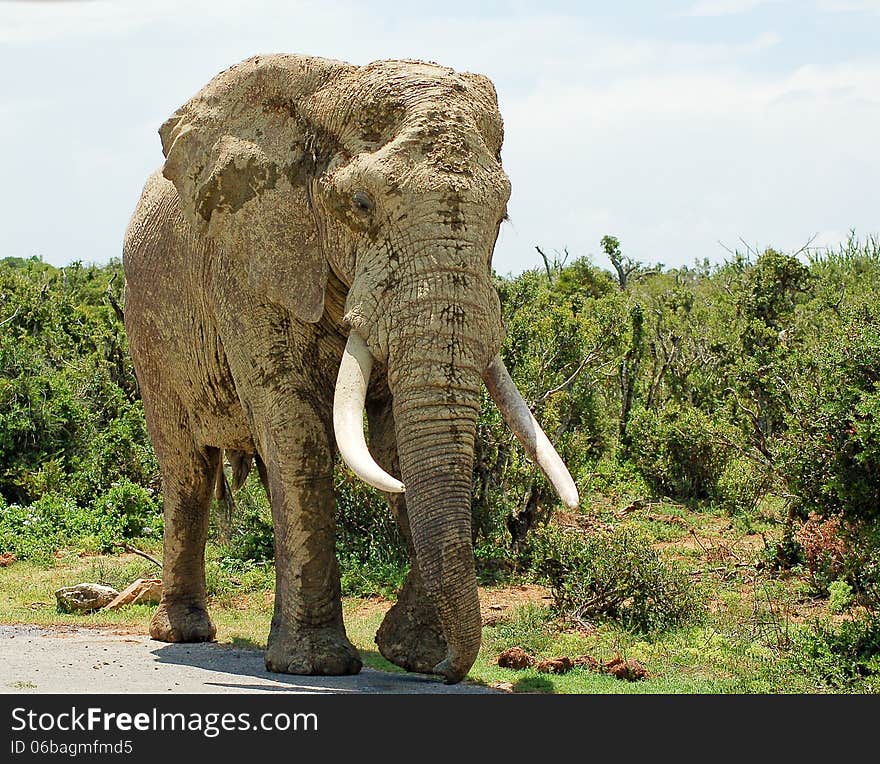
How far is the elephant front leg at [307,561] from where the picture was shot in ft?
24.2

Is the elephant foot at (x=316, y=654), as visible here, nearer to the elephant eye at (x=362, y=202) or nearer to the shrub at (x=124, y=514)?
the elephant eye at (x=362, y=202)

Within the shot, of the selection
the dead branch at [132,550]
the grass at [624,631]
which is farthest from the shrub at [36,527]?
the dead branch at [132,550]

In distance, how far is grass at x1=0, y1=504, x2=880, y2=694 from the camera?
757 cm

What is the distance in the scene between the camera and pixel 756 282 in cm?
1475

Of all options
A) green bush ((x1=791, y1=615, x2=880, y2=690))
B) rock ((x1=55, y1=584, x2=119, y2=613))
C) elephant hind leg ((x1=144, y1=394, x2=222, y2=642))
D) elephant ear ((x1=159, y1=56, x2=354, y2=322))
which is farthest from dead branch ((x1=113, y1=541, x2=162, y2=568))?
green bush ((x1=791, y1=615, x2=880, y2=690))

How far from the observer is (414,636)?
7.80 m

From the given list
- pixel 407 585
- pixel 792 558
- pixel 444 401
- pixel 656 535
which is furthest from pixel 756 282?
pixel 444 401

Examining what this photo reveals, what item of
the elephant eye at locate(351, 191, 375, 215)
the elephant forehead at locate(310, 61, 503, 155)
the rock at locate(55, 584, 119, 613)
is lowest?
the rock at locate(55, 584, 119, 613)

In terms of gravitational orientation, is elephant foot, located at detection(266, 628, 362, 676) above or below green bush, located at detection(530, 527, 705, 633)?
below

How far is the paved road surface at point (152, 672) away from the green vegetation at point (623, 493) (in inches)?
27.9

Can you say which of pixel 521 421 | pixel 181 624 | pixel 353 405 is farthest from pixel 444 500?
pixel 181 624

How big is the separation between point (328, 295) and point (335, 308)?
79 mm

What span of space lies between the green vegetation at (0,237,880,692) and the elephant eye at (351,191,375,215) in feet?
8.87

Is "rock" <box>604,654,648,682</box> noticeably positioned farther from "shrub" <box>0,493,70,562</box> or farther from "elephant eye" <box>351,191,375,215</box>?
"shrub" <box>0,493,70,562</box>
